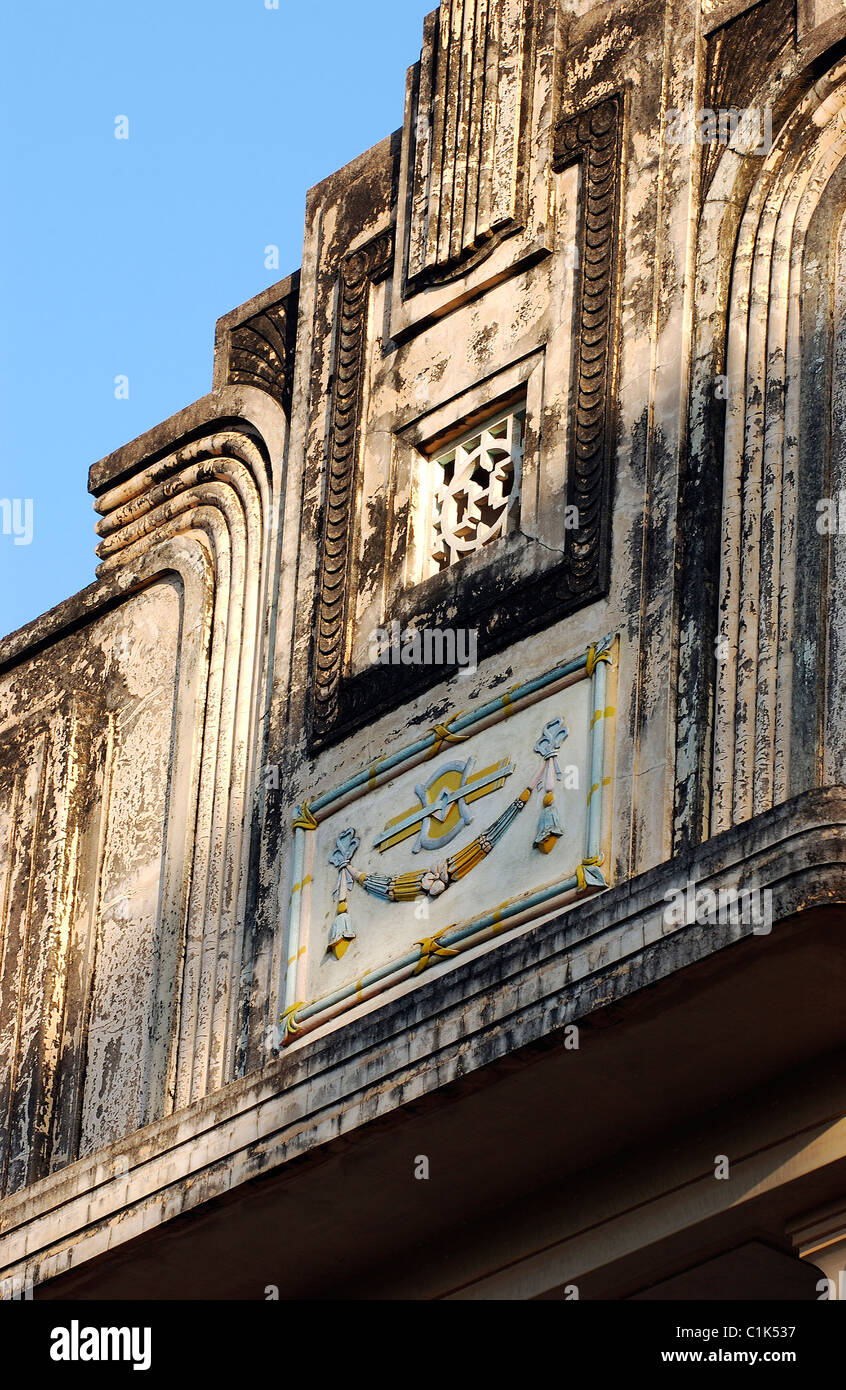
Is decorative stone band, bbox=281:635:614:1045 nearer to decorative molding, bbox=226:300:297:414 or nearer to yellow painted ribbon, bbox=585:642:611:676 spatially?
yellow painted ribbon, bbox=585:642:611:676

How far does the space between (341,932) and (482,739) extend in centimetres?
106

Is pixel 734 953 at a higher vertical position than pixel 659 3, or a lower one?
lower

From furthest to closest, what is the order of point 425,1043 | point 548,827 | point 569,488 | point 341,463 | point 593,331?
point 341,463 < point 593,331 < point 569,488 < point 548,827 < point 425,1043

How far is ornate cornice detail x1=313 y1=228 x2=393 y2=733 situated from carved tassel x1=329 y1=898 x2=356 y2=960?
0.97m

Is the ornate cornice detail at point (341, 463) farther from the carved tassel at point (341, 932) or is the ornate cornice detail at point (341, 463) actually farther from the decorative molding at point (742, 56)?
the decorative molding at point (742, 56)

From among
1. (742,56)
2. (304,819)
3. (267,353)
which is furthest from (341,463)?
(742,56)

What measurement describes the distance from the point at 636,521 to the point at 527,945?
250 centimetres

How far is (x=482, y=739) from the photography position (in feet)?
44.3

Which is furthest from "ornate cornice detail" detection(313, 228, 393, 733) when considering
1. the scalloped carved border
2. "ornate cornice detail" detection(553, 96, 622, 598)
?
"ornate cornice detail" detection(553, 96, 622, 598)

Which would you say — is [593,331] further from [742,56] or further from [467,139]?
[467,139]

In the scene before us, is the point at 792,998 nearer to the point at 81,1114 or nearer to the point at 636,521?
the point at 636,521

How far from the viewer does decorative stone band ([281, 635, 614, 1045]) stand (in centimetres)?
1277

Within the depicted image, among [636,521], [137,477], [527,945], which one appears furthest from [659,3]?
[527,945]

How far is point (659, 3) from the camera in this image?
47.2 ft
